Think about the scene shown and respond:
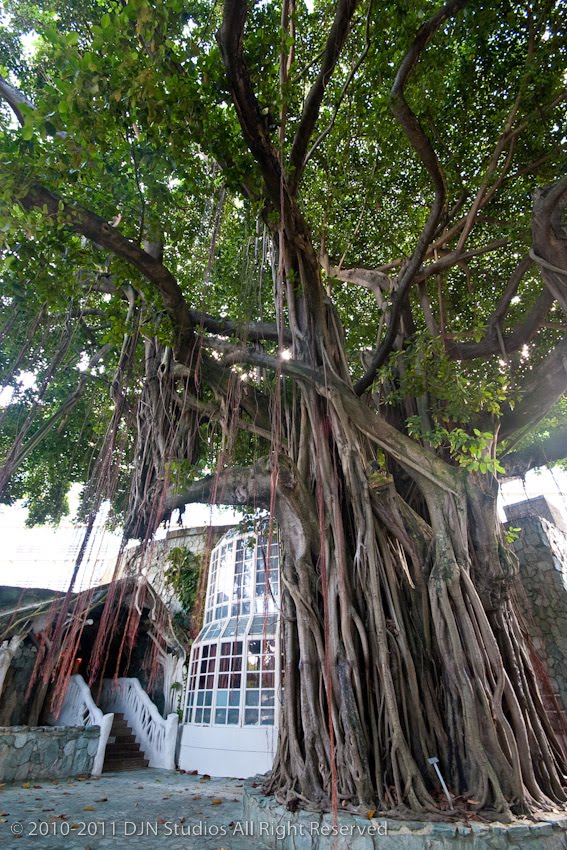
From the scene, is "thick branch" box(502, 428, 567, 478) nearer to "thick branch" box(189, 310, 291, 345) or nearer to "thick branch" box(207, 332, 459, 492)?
"thick branch" box(207, 332, 459, 492)

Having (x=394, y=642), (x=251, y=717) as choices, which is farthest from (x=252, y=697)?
(x=394, y=642)

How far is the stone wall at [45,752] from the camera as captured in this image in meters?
5.54

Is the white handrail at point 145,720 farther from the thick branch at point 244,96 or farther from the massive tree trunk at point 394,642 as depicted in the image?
the thick branch at point 244,96

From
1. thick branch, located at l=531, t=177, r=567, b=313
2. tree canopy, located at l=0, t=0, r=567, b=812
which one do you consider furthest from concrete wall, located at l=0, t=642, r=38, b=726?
thick branch, located at l=531, t=177, r=567, b=313

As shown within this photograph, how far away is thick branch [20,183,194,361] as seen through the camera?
316 cm

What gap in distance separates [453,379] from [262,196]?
2.15 metres

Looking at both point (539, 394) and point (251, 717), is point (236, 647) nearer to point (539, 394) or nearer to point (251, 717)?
point (251, 717)

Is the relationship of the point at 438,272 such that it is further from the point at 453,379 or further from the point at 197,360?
the point at 197,360

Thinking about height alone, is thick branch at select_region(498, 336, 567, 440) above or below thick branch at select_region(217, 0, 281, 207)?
below

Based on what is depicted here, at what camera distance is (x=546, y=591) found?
21.6 feet

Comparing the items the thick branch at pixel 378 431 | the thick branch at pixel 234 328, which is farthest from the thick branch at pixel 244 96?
the thick branch at pixel 378 431

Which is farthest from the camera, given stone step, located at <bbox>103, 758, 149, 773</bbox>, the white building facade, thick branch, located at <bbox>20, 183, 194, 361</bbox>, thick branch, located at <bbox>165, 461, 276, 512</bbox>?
stone step, located at <bbox>103, 758, 149, 773</bbox>

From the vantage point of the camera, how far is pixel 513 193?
16.2ft

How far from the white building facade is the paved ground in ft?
1.41
